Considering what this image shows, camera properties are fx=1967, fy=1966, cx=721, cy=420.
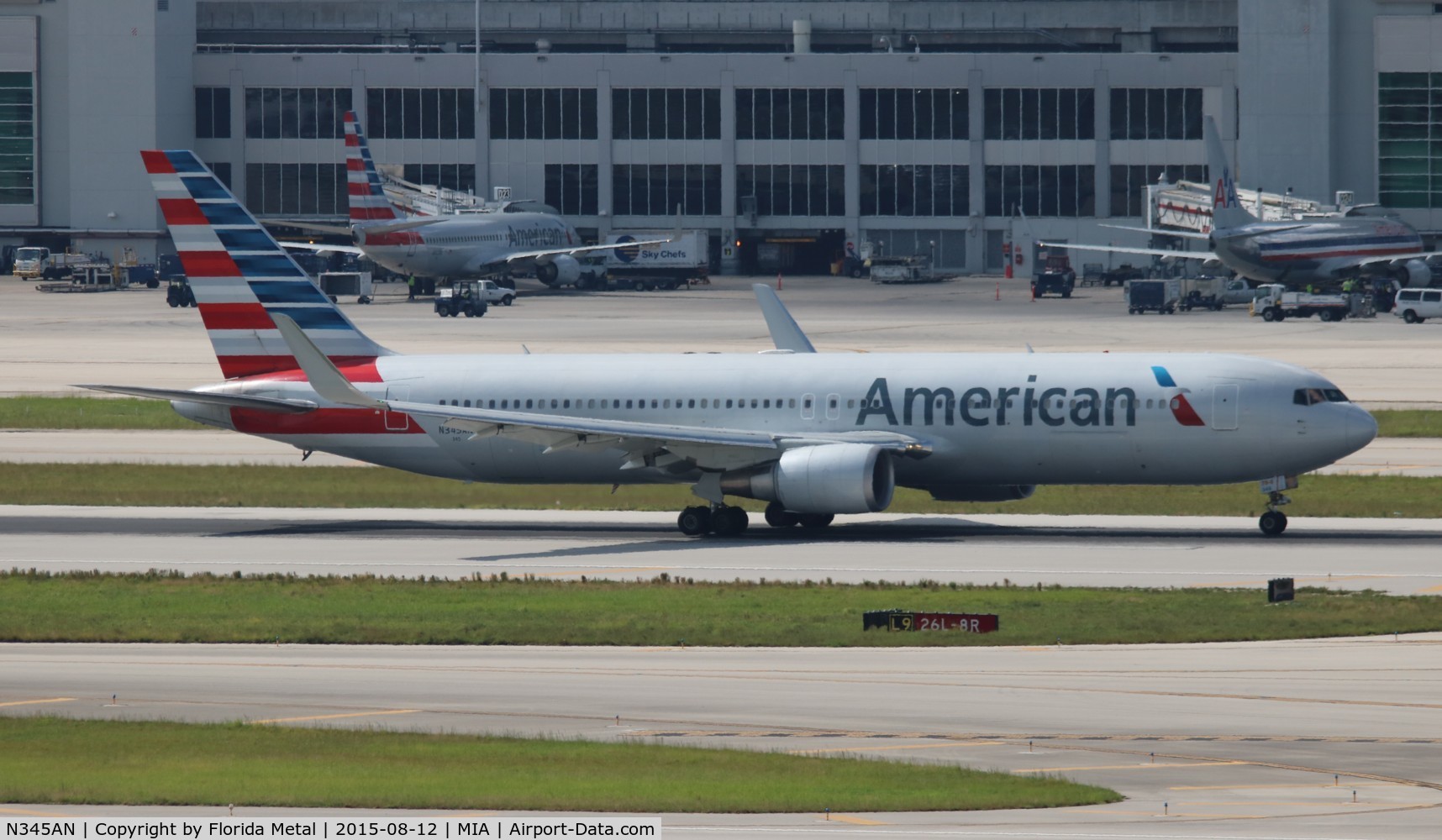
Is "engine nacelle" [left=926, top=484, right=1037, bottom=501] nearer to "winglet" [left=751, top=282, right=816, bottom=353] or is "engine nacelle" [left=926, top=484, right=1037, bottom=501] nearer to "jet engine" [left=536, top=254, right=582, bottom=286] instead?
"winglet" [left=751, top=282, right=816, bottom=353]

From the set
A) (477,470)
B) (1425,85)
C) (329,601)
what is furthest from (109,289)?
(329,601)

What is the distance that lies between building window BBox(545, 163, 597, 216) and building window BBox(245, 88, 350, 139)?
1847cm

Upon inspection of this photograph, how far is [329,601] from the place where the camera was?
35.3 m

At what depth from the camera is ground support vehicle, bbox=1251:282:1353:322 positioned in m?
117

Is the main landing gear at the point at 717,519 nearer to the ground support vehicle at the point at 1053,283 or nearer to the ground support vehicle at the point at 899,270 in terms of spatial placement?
the ground support vehicle at the point at 1053,283

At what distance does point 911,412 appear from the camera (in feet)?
150

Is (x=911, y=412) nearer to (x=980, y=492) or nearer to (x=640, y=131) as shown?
(x=980, y=492)

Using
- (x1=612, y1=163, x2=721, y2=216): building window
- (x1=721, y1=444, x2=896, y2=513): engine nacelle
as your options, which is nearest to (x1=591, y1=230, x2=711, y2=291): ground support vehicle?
(x1=612, y1=163, x2=721, y2=216): building window

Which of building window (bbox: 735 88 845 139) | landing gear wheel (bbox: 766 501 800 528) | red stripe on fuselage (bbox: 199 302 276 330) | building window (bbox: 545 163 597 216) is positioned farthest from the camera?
building window (bbox: 545 163 597 216)

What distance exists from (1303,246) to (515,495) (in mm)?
85702

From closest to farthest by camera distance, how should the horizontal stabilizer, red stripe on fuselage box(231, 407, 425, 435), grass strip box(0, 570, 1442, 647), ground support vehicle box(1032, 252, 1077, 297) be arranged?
grass strip box(0, 570, 1442, 647) → the horizontal stabilizer → red stripe on fuselage box(231, 407, 425, 435) → ground support vehicle box(1032, 252, 1077, 297)

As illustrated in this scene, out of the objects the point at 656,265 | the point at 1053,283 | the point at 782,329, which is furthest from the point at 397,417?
the point at 656,265

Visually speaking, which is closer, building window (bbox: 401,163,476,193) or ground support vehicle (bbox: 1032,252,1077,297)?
ground support vehicle (bbox: 1032,252,1077,297)

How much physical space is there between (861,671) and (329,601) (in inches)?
449
